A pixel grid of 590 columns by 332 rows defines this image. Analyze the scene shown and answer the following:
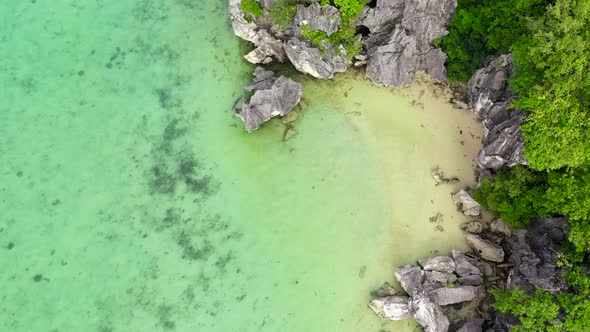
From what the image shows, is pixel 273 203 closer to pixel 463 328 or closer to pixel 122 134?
pixel 122 134

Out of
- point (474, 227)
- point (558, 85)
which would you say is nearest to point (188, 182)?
point (474, 227)

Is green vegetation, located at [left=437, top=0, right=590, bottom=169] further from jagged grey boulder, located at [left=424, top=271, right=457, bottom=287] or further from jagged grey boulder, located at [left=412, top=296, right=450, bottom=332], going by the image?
jagged grey boulder, located at [left=412, top=296, right=450, bottom=332]

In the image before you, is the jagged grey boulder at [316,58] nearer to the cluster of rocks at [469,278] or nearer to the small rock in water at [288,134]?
the small rock in water at [288,134]

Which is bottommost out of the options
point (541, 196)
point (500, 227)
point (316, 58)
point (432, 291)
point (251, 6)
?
point (432, 291)

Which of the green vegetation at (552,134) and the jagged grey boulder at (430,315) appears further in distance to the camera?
the jagged grey boulder at (430,315)

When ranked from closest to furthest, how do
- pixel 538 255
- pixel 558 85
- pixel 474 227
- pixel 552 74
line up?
1. pixel 558 85
2. pixel 552 74
3. pixel 538 255
4. pixel 474 227

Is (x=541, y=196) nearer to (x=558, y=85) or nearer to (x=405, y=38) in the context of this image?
(x=558, y=85)

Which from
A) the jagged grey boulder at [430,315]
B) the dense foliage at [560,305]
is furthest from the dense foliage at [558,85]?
the jagged grey boulder at [430,315]
